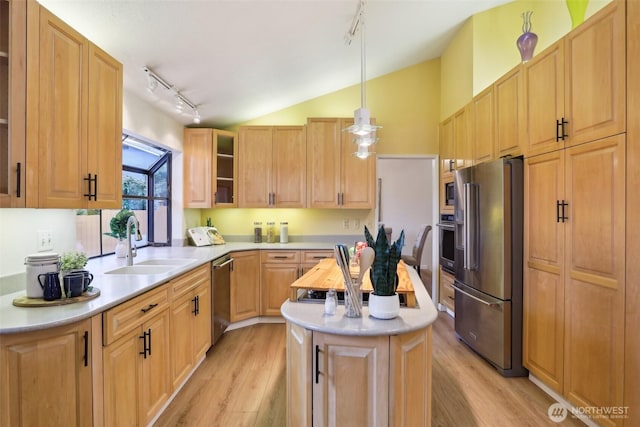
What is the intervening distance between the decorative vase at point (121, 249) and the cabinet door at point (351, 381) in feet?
7.18

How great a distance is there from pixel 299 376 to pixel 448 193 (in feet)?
10.4

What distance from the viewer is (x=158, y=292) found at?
1.90 metres

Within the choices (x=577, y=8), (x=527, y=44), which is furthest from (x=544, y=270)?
(x=577, y=8)

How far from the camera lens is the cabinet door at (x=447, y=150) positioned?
3.78 m

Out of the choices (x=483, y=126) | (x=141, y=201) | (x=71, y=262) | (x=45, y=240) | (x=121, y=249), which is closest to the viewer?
(x=71, y=262)

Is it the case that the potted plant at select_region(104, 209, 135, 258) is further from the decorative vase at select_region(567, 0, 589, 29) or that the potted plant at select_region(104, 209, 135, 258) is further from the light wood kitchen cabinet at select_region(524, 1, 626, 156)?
the decorative vase at select_region(567, 0, 589, 29)

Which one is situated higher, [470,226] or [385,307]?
[470,226]

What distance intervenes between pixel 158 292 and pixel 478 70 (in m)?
3.78

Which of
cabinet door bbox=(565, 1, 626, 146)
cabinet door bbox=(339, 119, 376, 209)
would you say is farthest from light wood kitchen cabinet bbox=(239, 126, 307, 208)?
cabinet door bbox=(565, 1, 626, 146)

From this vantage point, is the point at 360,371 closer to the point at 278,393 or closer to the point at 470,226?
the point at 278,393

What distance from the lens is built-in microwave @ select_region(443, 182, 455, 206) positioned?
3771 millimetres

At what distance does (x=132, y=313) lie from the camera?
5.37 ft

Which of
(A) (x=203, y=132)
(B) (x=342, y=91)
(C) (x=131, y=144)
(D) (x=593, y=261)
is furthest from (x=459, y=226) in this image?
(C) (x=131, y=144)

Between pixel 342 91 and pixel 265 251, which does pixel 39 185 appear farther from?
pixel 342 91
